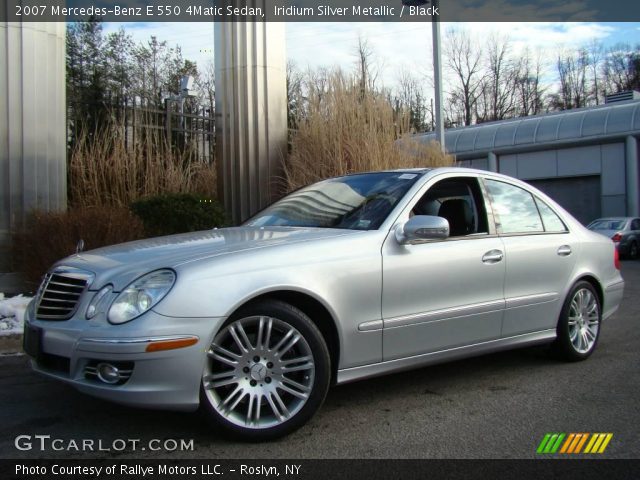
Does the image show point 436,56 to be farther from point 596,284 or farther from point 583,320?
point 583,320

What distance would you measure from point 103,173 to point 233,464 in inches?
286

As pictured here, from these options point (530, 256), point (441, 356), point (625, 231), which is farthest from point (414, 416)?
point (625, 231)

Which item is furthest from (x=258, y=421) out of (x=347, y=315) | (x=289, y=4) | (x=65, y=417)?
(x=289, y=4)

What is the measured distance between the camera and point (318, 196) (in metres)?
4.77

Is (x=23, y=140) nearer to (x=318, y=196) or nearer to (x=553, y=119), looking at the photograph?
(x=318, y=196)

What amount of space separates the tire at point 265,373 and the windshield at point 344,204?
931mm

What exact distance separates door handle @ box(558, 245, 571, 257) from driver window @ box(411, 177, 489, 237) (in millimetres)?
800

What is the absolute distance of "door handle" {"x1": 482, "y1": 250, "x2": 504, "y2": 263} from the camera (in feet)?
14.3

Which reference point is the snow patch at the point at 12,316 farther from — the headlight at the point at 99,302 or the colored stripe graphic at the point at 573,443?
the colored stripe graphic at the point at 573,443

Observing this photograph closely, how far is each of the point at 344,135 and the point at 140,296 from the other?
642 cm

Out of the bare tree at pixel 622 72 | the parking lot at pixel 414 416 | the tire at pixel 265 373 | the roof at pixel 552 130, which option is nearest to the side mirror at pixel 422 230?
the tire at pixel 265 373

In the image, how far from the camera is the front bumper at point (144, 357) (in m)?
3.03

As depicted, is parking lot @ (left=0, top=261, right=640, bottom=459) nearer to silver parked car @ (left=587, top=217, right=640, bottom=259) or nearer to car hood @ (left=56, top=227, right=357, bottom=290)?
car hood @ (left=56, top=227, right=357, bottom=290)

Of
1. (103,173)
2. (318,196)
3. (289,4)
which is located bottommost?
(318,196)
